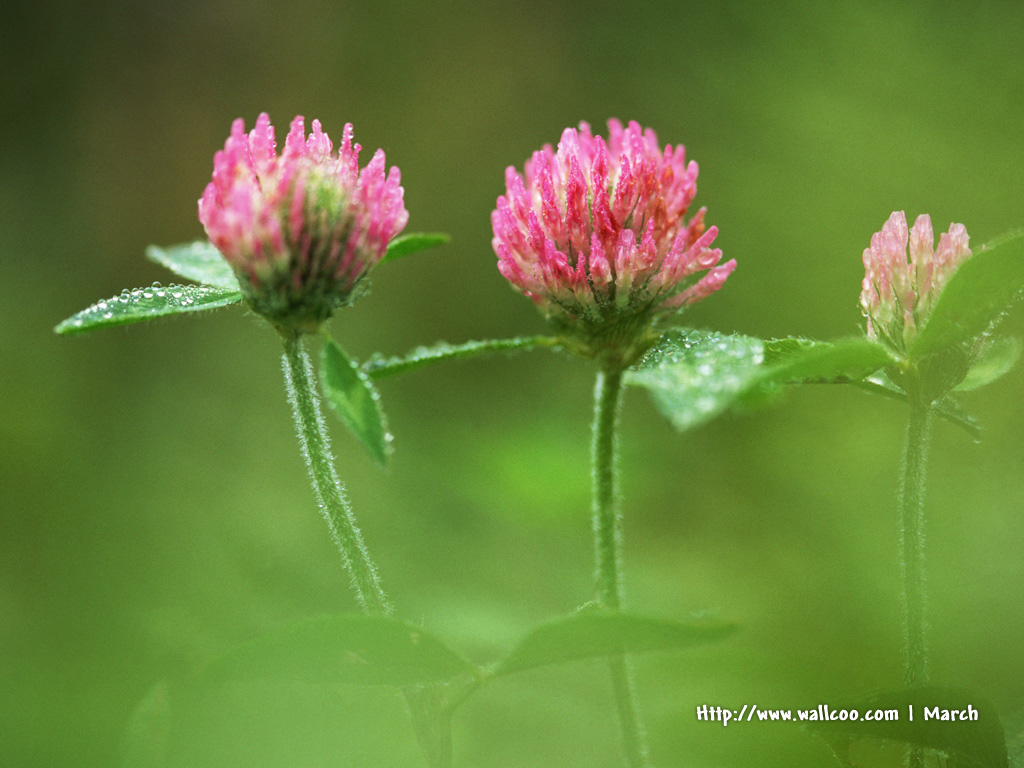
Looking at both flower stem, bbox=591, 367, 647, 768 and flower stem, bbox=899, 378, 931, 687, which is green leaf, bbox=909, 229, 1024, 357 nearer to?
flower stem, bbox=899, 378, 931, 687

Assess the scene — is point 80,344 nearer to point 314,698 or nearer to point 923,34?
point 314,698

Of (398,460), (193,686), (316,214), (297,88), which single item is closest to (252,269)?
(316,214)

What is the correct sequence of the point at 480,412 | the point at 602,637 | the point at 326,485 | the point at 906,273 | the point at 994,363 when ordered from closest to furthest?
the point at 602,637
the point at 326,485
the point at 906,273
the point at 994,363
the point at 480,412

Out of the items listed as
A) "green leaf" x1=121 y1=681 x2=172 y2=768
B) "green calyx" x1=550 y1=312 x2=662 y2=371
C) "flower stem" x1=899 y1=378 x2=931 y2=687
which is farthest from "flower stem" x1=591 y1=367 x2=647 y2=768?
"green leaf" x1=121 y1=681 x2=172 y2=768

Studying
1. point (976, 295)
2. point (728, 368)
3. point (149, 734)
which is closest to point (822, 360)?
point (728, 368)

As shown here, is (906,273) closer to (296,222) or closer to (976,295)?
(976,295)
